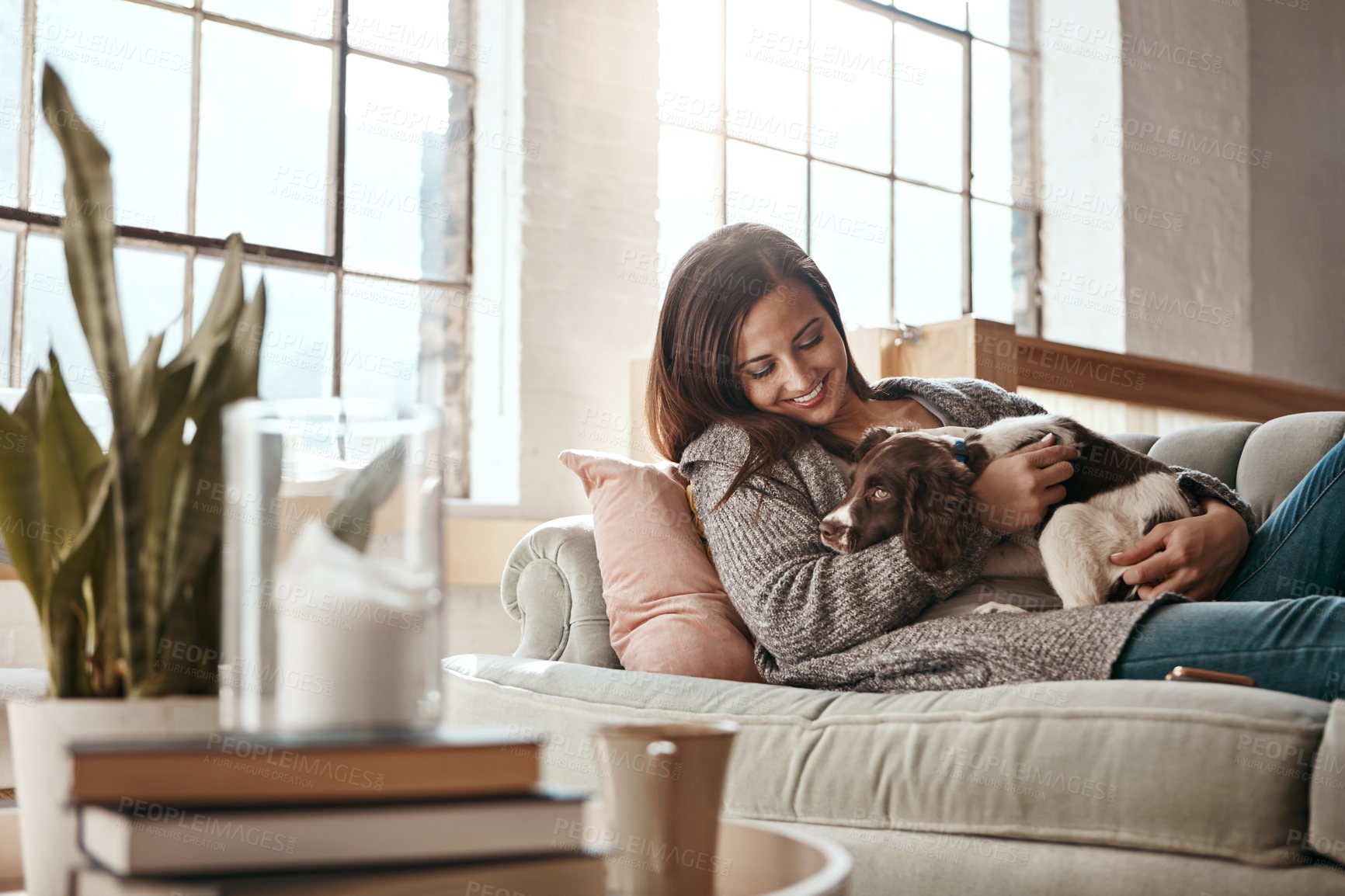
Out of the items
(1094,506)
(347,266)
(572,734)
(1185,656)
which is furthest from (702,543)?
(347,266)

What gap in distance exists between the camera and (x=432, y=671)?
0.48 m

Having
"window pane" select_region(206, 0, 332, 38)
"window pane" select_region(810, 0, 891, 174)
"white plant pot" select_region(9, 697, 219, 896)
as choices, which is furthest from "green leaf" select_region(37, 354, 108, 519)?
"window pane" select_region(810, 0, 891, 174)

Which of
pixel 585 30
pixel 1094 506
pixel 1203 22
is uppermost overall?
pixel 1203 22

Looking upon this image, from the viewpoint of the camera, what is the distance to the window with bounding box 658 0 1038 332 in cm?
367

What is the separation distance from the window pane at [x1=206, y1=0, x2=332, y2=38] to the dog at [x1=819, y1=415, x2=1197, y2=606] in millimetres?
2297

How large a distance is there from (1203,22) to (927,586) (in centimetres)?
455

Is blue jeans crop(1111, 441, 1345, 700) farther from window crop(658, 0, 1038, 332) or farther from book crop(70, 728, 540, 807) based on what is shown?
window crop(658, 0, 1038, 332)

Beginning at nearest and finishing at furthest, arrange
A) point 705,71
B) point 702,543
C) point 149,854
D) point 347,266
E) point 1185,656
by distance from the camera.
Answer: point 149,854, point 1185,656, point 702,543, point 347,266, point 705,71

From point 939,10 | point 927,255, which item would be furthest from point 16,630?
point 939,10

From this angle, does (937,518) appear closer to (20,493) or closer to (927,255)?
(20,493)

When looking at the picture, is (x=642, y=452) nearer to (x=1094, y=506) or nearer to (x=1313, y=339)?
(x=1094, y=506)

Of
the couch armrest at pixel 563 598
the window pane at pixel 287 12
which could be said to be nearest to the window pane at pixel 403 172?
the window pane at pixel 287 12

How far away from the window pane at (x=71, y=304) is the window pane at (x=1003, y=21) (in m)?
3.42

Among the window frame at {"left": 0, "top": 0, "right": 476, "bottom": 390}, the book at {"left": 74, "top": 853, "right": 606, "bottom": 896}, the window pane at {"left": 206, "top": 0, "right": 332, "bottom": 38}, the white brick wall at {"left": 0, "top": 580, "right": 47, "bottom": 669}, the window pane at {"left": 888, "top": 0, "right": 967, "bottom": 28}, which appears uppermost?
the window pane at {"left": 888, "top": 0, "right": 967, "bottom": 28}
